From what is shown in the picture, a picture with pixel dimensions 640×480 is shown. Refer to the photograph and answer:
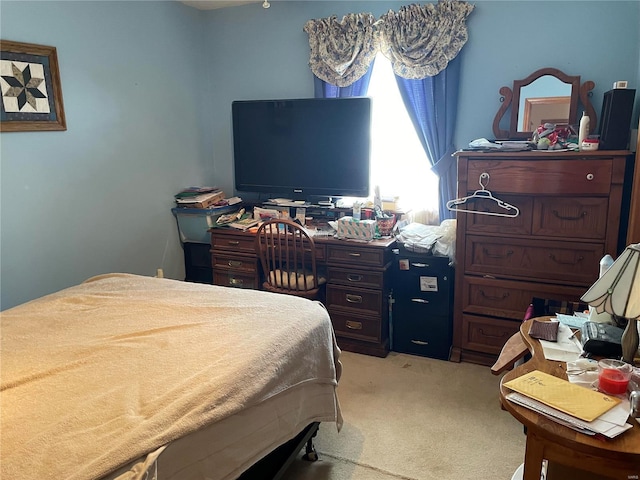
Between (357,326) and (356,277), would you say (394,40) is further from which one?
(357,326)

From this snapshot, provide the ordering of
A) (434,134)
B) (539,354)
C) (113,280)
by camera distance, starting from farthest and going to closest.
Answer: (434,134)
(113,280)
(539,354)

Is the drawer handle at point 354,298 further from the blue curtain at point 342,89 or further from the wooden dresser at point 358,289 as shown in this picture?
the blue curtain at point 342,89

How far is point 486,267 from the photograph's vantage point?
2877 millimetres

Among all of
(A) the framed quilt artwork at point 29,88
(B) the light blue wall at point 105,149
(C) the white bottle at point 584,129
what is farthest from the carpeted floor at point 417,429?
(A) the framed quilt artwork at point 29,88

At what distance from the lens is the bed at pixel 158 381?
4.10 feet

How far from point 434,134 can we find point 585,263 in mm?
1261

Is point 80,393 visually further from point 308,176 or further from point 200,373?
point 308,176

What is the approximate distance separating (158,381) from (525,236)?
212 cm

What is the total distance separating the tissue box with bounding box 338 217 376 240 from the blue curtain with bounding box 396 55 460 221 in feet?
2.03

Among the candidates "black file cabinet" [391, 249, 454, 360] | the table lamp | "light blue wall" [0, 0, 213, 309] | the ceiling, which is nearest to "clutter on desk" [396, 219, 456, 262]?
"black file cabinet" [391, 249, 454, 360]

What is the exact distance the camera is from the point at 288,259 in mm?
3119

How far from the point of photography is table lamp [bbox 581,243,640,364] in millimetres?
1367

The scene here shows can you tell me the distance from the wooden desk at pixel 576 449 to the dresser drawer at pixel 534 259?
1547mm

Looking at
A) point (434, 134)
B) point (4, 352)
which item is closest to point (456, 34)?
point (434, 134)
